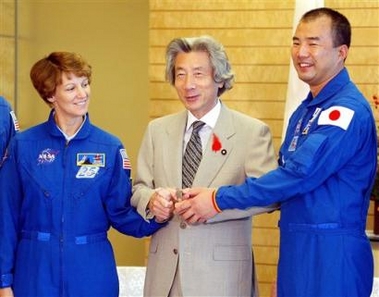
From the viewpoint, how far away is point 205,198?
2.86m

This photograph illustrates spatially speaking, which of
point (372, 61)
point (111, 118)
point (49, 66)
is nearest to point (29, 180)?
point (49, 66)

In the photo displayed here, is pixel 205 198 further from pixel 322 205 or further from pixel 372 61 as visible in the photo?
pixel 372 61

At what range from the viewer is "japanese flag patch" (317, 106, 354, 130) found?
2.71 m

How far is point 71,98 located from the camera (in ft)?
9.62

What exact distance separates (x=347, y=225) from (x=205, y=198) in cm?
51

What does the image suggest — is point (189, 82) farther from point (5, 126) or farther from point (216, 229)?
point (5, 126)

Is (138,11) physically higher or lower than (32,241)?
higher

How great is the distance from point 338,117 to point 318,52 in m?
0.29

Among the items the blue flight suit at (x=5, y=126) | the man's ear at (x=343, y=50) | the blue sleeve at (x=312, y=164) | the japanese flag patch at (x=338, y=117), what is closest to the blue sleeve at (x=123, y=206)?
the blue sleeve at (x=312, y=164)

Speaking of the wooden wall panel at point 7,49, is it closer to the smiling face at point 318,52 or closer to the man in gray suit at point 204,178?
the man in gray suit at point 204,178

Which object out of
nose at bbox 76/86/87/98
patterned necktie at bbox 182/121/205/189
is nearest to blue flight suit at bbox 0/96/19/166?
nose at bbox 76/86/87/98

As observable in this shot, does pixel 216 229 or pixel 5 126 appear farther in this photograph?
pixel 5 126

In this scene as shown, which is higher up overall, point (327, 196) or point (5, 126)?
point (5, 126)

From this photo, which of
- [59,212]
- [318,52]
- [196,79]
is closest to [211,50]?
[196,79]
